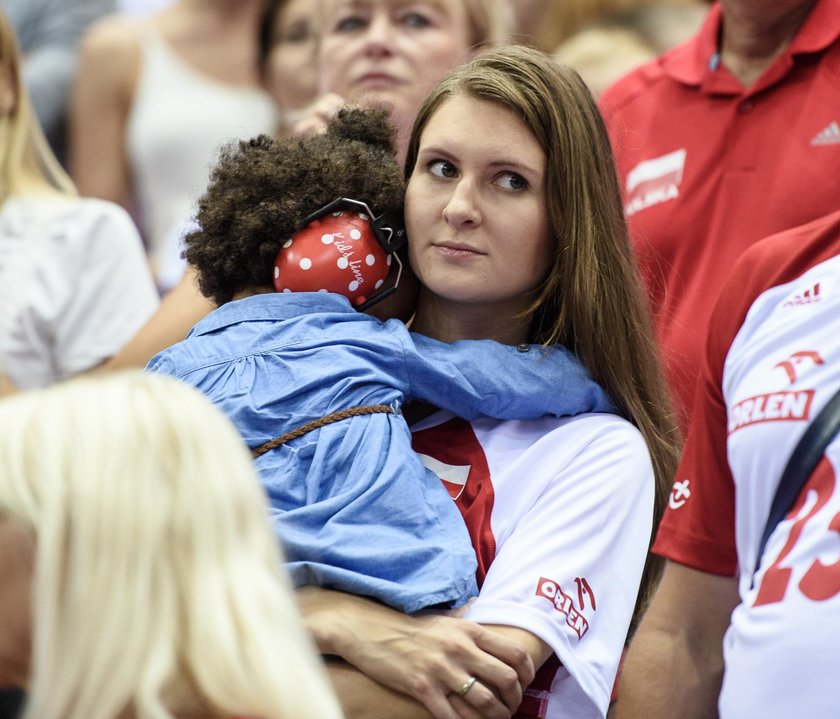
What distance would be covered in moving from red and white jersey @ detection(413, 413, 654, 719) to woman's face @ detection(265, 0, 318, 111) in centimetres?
196

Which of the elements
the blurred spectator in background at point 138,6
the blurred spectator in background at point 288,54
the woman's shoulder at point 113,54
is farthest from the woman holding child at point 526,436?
the blurred spectator in background at point 138,6

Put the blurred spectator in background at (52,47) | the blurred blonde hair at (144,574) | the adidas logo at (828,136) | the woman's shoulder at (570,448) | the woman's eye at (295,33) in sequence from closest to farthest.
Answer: the blurred blonde hair at (144,574) < the woman's shoulder at (570,448) < the adidas logo at (828,136) < the woman's eye at (295,33) < the blurred spectator in background at (52,47)

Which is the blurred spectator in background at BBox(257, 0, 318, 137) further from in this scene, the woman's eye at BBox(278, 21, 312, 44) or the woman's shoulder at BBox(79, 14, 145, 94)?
the woman's shoulder at BBox(79, 14, 145, 94)

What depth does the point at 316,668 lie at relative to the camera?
1628 millimetres

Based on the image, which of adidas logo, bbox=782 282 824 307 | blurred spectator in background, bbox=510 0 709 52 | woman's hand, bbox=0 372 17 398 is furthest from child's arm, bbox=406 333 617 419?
blurred spectator in background, bbox=510 0 709 52

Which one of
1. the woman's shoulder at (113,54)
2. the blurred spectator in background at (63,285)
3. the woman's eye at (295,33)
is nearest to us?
the blurred spectator in background at (63,285)

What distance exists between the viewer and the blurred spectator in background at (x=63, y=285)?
362 centimetres

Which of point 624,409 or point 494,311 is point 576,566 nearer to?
point 624,409

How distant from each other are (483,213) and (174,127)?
203 centimetres

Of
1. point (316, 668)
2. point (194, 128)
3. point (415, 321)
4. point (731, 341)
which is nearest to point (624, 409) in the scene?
point (731, 341)

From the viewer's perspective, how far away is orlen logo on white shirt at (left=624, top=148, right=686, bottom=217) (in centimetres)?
338

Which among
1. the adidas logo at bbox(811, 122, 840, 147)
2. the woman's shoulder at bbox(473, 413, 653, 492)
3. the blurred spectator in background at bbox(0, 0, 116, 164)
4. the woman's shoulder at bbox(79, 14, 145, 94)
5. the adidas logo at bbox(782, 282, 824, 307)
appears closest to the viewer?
the adidas logo at bbox(782, 282, 824, 307)

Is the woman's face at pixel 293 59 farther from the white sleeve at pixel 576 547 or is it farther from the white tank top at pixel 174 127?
the white sleeve at pixel 576 547

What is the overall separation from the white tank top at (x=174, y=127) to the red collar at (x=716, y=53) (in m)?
1.31
